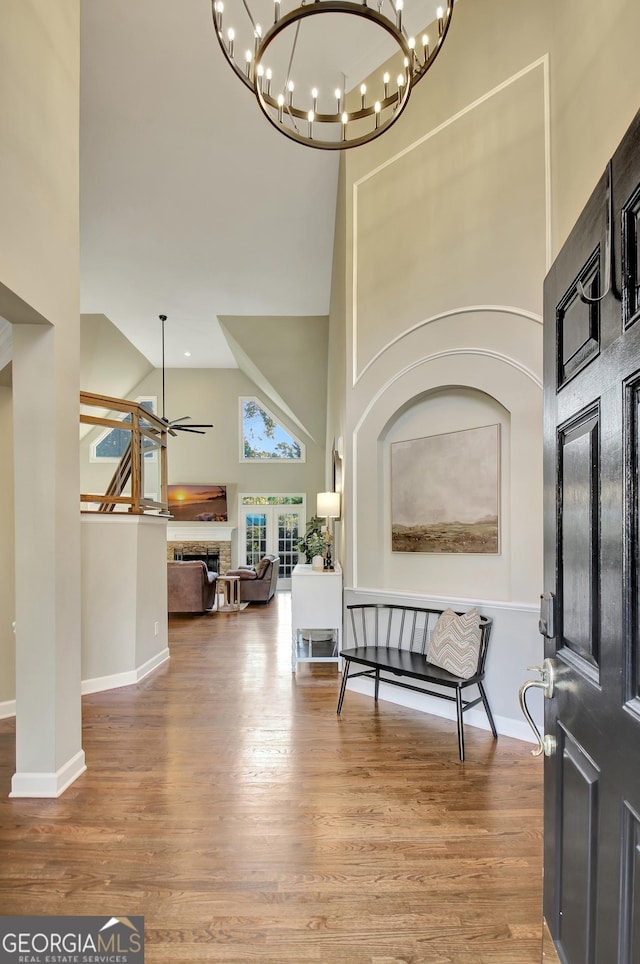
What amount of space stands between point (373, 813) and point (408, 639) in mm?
1757

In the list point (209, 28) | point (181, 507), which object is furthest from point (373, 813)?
point (181, 507)

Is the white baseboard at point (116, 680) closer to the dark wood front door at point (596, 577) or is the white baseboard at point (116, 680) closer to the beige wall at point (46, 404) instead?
the beige wall at point (46, 404)

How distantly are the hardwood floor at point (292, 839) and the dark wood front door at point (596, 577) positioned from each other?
0.73 m

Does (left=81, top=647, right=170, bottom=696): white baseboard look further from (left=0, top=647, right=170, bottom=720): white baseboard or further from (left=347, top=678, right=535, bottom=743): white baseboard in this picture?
(left=347, top=678, right=535, bottom=743): white baseboard

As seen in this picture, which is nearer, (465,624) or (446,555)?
(465,624)

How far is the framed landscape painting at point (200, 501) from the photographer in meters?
12.8

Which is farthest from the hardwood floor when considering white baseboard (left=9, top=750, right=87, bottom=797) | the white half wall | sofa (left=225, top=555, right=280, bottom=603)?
sofa (left=225, top=555, right=280, bottom=603)

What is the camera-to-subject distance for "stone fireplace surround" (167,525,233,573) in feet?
41.3

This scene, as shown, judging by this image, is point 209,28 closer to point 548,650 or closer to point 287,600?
point 548,650

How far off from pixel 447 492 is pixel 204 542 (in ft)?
30.9

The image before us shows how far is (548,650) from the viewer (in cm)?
150

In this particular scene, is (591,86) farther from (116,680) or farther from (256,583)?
(256,583)

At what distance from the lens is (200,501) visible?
12820 millimetres

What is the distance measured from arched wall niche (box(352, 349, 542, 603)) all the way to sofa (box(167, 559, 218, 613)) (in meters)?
4.46
